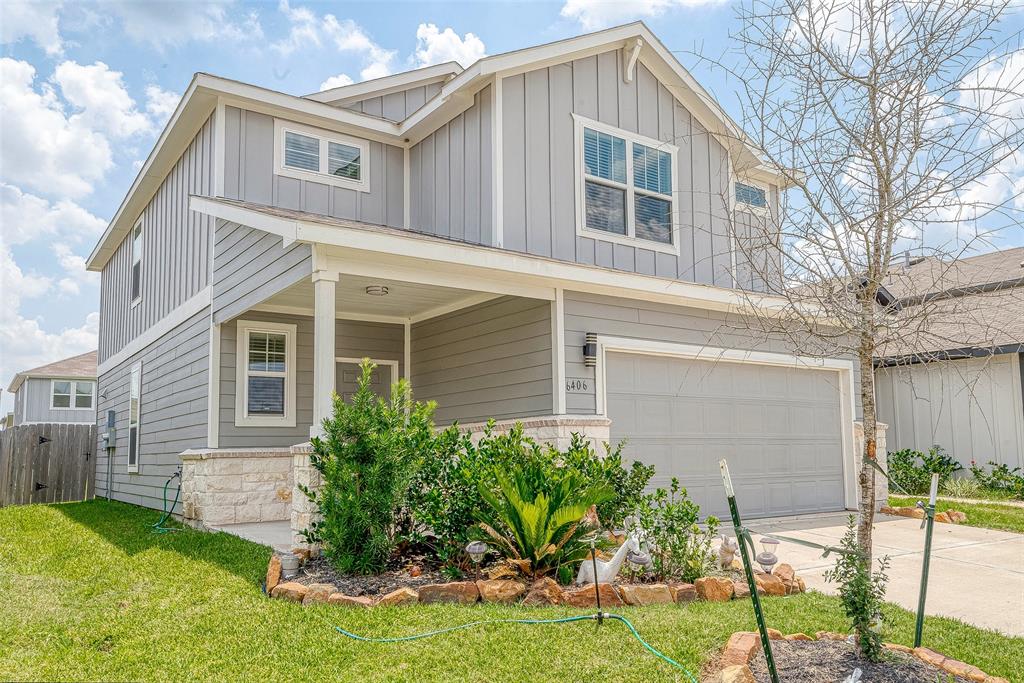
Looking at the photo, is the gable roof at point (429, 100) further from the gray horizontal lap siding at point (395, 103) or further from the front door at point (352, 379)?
the front door at point (352, 379)

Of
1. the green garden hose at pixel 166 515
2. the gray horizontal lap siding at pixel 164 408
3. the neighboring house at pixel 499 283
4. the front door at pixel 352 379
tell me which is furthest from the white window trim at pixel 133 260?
the front door at pixel 352 379

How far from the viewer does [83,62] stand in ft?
40.4

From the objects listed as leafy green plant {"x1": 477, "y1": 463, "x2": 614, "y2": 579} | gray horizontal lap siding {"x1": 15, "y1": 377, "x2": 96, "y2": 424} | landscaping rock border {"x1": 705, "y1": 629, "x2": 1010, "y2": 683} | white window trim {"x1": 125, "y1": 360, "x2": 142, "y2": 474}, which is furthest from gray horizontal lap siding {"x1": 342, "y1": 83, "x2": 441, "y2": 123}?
gray horizontal lap siding {"x1": 15, "y1": 377, "x2": 96, "y2": 424}

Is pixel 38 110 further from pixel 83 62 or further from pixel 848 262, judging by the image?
pixel 848 262

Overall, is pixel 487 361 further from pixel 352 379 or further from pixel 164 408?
pixel 164 408

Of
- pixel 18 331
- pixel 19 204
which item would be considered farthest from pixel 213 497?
pixel 18 331

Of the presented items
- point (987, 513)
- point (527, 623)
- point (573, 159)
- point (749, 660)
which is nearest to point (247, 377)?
point (573, 159)

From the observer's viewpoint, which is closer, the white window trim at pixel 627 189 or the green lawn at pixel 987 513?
the green lawn at pixel 987 513

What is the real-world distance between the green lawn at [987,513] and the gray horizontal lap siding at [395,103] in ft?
30.7

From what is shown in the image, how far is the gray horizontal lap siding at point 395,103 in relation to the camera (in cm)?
1161

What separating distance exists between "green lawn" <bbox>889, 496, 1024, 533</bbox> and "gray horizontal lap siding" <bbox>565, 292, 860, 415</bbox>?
123 inches

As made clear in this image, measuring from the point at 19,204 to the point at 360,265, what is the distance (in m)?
11.2

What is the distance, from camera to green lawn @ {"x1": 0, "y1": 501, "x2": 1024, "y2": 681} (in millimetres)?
3934

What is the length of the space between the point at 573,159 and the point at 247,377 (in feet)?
16.5
